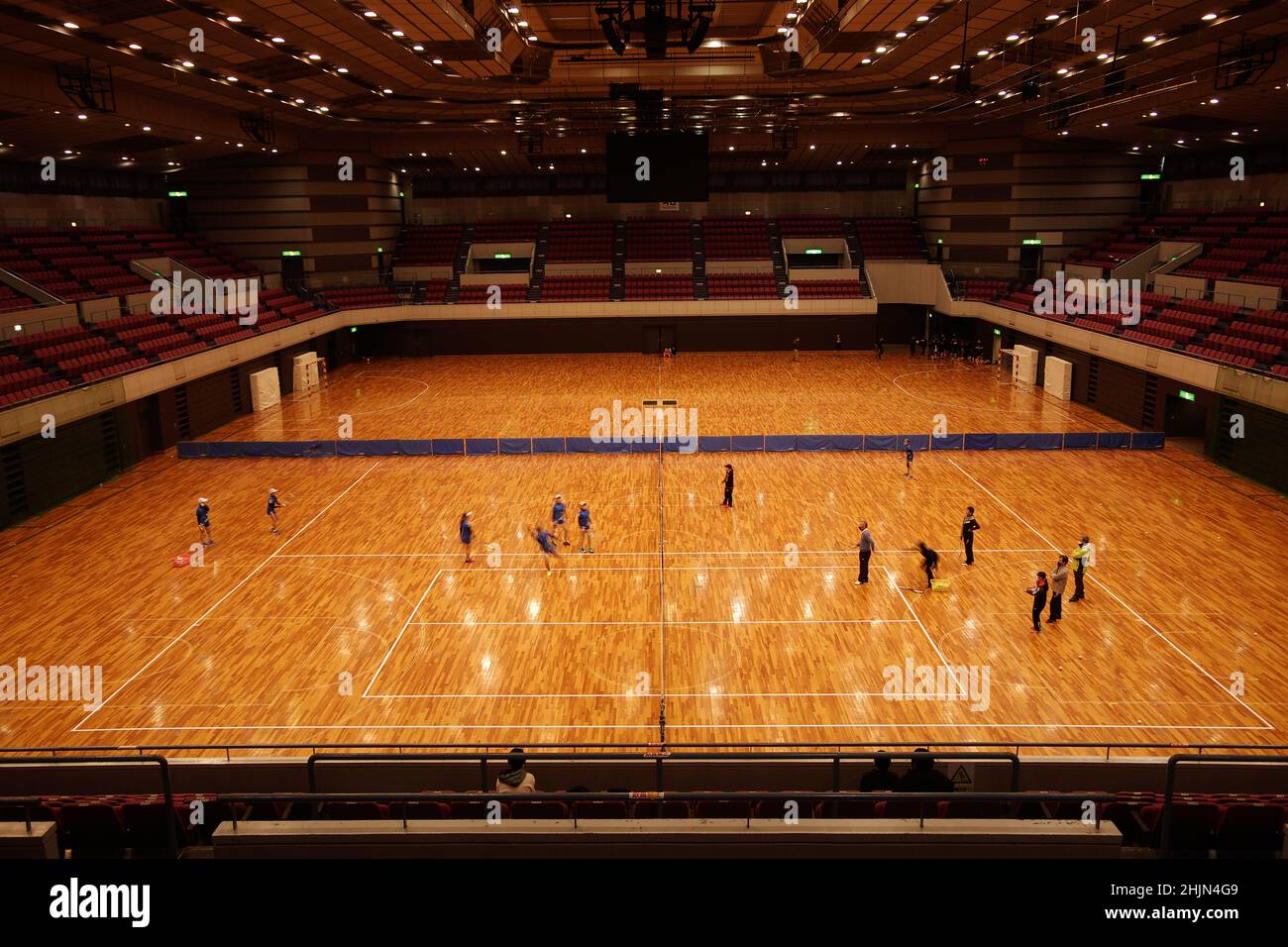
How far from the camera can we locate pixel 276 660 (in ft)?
44.0

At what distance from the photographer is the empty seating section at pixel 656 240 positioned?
45.5m

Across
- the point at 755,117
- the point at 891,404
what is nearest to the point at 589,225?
the point at 755,117

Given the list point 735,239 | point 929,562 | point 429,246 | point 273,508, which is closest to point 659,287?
point 735,239

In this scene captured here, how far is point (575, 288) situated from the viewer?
4284 cm

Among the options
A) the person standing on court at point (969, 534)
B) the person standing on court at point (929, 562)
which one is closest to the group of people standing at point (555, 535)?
the person standing on court at point (929, 562)

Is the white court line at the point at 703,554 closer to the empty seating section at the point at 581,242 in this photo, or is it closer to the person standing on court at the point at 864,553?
the person standing on court at the point at 864,553

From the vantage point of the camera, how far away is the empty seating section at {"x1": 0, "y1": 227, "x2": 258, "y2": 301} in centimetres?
2781

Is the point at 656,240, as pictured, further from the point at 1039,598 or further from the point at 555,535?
the point at 1039,598

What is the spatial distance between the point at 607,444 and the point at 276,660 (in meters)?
13.3

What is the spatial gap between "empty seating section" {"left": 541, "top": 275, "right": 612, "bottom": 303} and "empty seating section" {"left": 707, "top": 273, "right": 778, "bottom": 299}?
4.97 m

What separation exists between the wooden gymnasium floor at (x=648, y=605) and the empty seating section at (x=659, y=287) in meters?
18.8

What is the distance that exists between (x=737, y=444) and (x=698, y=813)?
61.2 ft

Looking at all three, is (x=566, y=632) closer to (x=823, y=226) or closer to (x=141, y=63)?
(x=141, y=63)

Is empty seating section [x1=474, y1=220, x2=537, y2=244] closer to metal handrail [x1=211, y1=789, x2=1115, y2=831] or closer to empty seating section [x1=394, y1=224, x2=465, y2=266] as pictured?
empty seating section [x1=394, y1=224, x2=465, y2=266]
